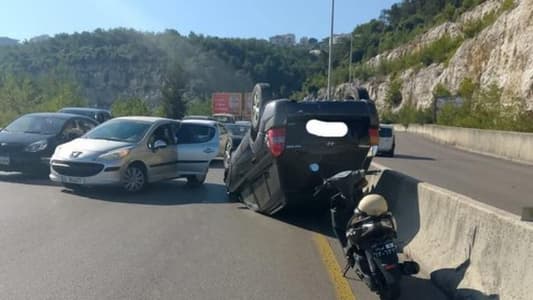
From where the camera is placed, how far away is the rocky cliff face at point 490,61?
149 feet

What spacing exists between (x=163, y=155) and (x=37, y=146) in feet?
10.0

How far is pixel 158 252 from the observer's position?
7.38 m

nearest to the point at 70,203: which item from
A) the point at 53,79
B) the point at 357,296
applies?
the point at 357,296

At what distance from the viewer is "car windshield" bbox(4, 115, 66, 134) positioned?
15.3 metres

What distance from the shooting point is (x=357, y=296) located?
5.79 metres

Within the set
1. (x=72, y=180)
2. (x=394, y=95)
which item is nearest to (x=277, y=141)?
(x=72, y=180)

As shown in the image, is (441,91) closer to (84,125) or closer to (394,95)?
(394,95)

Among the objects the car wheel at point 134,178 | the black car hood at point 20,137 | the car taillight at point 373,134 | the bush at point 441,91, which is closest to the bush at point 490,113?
the bush at point 441,91

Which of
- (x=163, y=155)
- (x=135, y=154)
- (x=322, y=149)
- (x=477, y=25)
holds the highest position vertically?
(x=477, y=25)

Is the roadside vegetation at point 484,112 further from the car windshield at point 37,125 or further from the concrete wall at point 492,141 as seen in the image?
the car windshield at point 37,125

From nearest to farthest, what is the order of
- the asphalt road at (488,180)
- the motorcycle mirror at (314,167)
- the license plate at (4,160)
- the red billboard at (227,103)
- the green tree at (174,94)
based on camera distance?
the motorcycle mirror at (314,167) < the license plate at (4,160) < the asphalt road at (488,180) < the green tree at (174,94) < the red billboard at (227,103)

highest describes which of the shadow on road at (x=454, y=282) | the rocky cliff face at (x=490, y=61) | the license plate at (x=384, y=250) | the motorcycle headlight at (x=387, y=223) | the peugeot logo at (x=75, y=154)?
the rocky cliff face at (x=490, y=61)

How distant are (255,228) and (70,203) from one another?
3.78 meters

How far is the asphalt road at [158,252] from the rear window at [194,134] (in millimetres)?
2964
